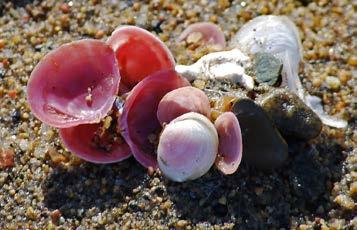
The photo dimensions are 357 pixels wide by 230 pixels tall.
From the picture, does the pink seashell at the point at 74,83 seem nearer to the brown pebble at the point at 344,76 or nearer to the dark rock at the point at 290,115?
the dark rock at the point at 290,115

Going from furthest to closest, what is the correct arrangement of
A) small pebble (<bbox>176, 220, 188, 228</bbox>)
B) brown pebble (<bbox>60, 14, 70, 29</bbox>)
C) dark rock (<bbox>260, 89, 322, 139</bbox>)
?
brown pebble (<bbox>60, 14, 70, 29</bbox>) → dark rock (<bbox>260, 89, 322, 139</bbox>) → small pebble (<bbox>176, 220, 188, 228</bbox>)

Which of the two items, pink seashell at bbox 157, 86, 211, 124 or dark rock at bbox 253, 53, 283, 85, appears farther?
dark rock at bbox 253, 53, 283, 85

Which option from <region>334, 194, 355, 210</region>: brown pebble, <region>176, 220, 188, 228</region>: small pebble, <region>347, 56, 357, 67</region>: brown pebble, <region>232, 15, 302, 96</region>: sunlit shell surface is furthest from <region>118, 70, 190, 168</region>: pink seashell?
<region>347, 56, 357, 67</region>: brown pebble

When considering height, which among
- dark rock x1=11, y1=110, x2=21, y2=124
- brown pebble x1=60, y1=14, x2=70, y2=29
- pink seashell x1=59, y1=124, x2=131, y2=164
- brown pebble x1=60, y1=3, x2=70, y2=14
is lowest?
dark rock x1=11, y1=110, x2=21, y2=124

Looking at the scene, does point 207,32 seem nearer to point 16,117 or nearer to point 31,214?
point 16,117

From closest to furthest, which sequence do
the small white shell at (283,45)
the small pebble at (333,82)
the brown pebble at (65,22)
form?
the small white shell at (283,45)
the small pebble at (333,82)
the brown pebble at (65,22)

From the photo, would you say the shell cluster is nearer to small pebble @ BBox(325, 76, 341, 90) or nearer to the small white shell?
the small white shell

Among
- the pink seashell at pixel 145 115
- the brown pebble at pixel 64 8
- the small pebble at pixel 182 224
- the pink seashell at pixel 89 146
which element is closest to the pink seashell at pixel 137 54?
the pink seashell at pixel 145 115

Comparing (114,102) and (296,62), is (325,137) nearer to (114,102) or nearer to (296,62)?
(296,62)

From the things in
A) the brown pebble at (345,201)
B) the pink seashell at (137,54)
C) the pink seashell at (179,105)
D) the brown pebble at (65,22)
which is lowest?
the brown pebble at (345,201)
